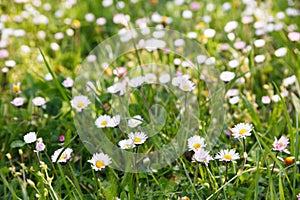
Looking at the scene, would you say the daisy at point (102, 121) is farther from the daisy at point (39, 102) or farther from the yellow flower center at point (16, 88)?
the yellow flower center at point (16, 88)

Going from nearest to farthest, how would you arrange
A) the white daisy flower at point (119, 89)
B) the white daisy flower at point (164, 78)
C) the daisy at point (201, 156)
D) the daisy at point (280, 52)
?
1. the daisy at point (201, 156)
2. the white daisy flower at point (119, 89)
3. the white daisy flower at point (164, 78)
4. the daisy at point (280, 52)

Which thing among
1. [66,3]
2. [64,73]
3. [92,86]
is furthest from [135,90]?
[66,3]

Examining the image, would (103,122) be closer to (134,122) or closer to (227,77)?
(134,122)

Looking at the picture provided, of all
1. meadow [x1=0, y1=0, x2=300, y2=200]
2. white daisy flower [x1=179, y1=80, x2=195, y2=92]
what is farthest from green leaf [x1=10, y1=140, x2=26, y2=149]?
white daisy flower [x1=179, y1=80, x2=195, y2=92]

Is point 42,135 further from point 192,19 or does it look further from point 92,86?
point 192,19

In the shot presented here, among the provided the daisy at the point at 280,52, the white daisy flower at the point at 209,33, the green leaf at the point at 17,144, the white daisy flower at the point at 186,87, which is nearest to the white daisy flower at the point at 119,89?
the white daisy flower at the point at 186,87

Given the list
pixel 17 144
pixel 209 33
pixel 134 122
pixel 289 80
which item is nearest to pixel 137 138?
pixel 134 122

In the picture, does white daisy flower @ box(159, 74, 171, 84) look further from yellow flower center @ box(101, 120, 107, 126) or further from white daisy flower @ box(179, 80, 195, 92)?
yellow flower center @ box(101, 120, 107, 126)
